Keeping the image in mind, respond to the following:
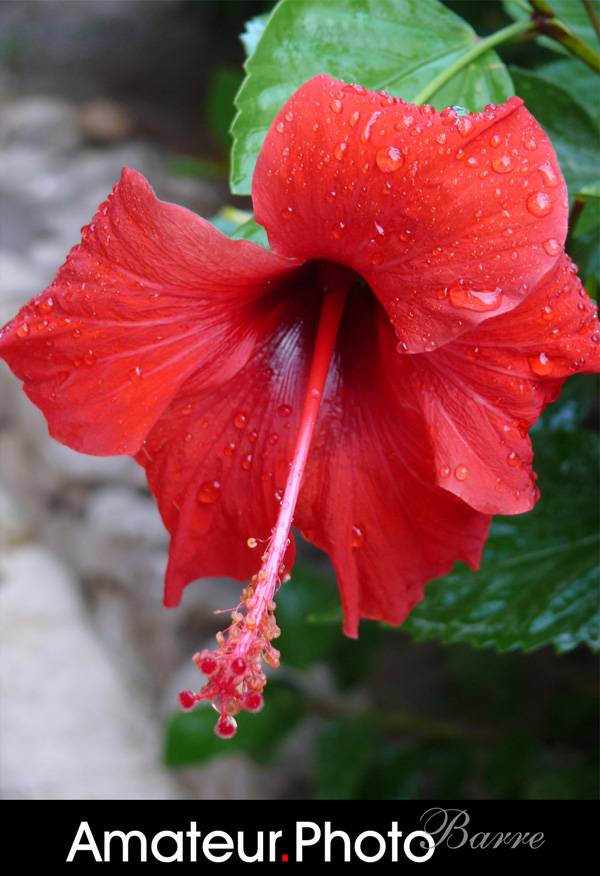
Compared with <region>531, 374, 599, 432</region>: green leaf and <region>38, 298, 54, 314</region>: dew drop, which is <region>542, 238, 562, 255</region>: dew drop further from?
<region>531, 374, 599, 432</region>: green leaf

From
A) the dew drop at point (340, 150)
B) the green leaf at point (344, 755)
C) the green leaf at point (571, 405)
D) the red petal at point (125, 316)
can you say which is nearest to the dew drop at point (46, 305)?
the red petal at point (125, 316)

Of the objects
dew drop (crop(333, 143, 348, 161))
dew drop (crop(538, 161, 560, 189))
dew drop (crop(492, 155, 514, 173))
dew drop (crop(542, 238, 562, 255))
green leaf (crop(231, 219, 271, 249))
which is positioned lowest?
dew drop (crop(542, 238, 562, 255))

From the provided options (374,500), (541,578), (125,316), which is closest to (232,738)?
(541,578)

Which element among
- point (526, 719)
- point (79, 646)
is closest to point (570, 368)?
point (526, 719)

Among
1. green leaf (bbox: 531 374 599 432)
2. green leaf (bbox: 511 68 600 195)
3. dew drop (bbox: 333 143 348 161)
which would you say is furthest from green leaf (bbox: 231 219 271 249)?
green leaf (bbox: 531 374 599 432)

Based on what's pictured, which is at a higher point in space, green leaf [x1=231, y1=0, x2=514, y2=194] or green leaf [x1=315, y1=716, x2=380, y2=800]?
green leaf [x1=231, y1=0, x2=514, y2=194]

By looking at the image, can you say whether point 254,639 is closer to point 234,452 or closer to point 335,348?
point 234,452
